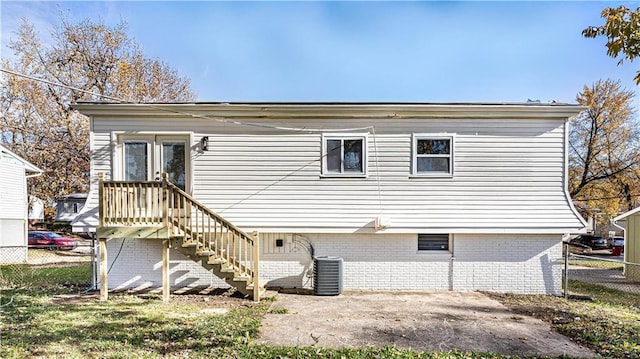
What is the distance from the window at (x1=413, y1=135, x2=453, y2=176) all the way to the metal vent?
10.2 feet

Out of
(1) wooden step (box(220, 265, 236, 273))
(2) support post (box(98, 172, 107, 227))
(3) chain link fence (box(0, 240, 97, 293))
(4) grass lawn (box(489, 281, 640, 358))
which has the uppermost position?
(2) support post (box(98, 172, 107, 227))

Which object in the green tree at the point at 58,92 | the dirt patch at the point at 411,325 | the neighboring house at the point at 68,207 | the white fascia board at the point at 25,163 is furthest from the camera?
the green tree at the point at 58,92

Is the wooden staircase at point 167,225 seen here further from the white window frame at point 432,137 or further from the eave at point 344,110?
the white window frame at point 432,137

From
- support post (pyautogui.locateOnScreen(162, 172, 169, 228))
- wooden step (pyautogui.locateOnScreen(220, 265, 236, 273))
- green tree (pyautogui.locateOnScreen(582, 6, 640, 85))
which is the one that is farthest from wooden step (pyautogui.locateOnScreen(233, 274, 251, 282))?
green tree (pyautogui.locateOnScreen(582, 6, 640, 85))

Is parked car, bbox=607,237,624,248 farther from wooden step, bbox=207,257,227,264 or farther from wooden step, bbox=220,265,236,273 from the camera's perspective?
wooden step, bbox=207,257,227,264

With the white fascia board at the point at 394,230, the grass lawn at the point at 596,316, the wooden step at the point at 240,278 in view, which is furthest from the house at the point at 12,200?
the grass lawn at the point at 596,316

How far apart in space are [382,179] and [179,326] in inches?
214

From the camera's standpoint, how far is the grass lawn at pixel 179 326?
4.62 m

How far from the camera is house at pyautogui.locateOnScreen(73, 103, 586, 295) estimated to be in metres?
8.16

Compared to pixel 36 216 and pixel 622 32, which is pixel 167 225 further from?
pixel 36 216

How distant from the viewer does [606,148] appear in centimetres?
2217

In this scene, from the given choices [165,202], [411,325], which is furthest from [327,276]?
[165,202]

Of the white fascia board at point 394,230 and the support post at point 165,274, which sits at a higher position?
the white fascia board at point 394,230

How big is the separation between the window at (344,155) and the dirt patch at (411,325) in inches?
121
